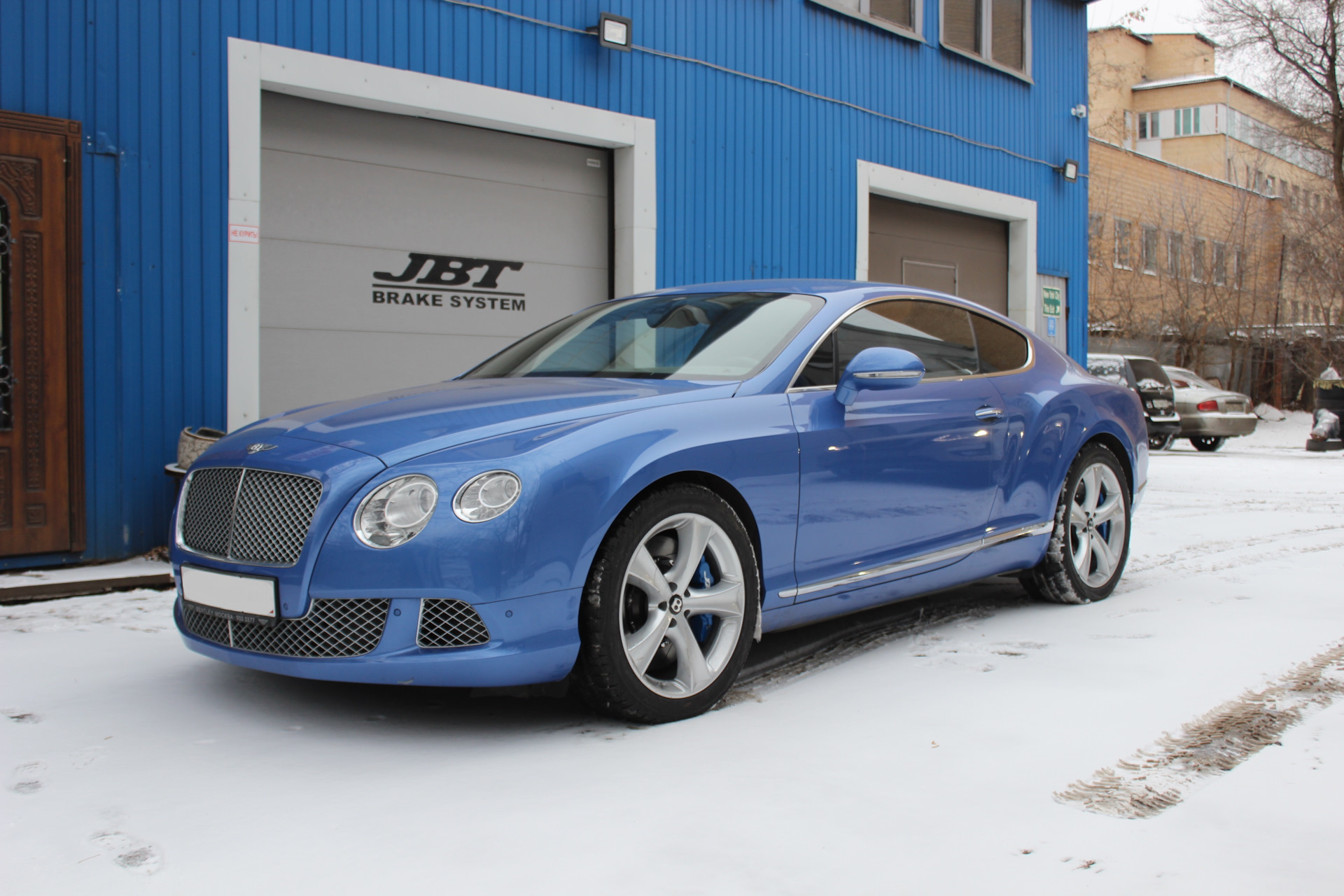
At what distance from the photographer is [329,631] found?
3270 mm

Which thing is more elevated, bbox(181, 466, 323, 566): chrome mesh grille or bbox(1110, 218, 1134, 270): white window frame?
bbox(1110, 218, 1134, 270): white window frame

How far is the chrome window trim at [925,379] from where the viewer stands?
13.6ft

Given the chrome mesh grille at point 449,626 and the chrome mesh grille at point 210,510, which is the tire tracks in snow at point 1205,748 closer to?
the chrome mesh grille at point 449,626

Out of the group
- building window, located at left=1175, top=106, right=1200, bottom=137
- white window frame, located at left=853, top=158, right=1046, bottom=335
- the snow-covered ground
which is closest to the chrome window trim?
the snow-covered ground

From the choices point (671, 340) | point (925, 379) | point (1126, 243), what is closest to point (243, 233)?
point (671, 340)

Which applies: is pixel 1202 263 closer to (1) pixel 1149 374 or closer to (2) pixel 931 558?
(1) pixel 1149 374

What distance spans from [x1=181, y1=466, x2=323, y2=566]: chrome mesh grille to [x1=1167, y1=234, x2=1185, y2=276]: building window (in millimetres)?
31810

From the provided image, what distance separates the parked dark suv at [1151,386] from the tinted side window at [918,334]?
1393 cm

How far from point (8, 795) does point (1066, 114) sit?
14.1 m

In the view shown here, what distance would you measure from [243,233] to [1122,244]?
29.9 metres

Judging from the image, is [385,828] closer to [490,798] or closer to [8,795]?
[490,798]

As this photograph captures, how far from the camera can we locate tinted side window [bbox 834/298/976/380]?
14.6ft

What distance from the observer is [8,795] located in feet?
9.55

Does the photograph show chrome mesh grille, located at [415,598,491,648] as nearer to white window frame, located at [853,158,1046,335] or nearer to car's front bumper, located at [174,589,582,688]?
car's front bumper, located at [174,589,582,688]
